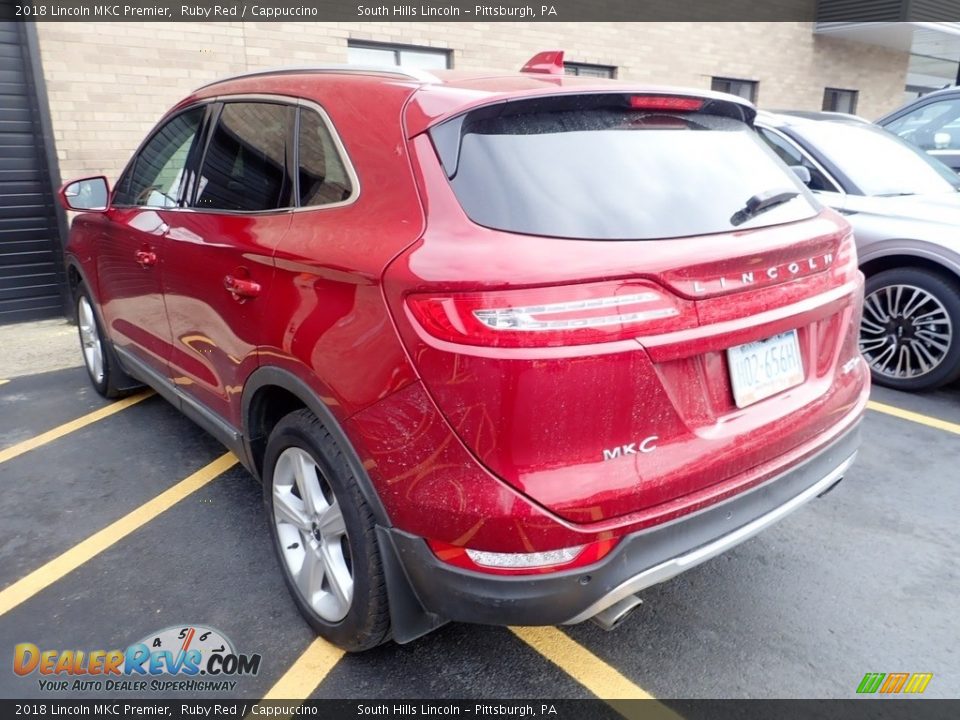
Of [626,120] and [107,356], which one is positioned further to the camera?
[107,356]

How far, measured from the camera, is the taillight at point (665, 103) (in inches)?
84.0

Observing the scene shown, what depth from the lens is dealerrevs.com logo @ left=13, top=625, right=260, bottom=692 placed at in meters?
2.27

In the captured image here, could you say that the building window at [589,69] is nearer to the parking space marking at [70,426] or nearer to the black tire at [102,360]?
the black tire at [102,360]

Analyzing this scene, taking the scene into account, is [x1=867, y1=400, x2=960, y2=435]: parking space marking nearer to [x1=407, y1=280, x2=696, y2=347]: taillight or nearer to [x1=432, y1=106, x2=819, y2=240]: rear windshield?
[x1=432, y1=106, x2=819, y2=240]: rear windshield

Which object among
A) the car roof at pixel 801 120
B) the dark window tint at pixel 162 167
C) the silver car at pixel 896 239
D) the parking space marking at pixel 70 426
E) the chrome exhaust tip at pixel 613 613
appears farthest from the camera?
the car roof at pixel 801 120

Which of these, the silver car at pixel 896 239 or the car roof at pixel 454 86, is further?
the silver car at pixel 896 239

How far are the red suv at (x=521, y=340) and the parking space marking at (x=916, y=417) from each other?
222 cm

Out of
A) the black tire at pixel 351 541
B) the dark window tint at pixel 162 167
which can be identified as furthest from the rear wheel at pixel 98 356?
the black tire at pixel 351 541

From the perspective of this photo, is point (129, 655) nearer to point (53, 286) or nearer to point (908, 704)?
point (908, 704)

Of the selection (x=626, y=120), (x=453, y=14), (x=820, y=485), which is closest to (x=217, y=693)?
(x=820, y=485)

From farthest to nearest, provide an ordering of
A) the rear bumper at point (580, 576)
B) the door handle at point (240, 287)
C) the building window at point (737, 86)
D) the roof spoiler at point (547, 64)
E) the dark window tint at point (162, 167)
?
the building window at point (737, 86), the dark window tint at point (162, 167), the roof spoiler at point (547, 64), the door handle at point (240, 287), the rear bumper at point (580, 576)

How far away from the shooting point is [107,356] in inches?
172

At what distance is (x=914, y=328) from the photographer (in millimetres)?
4617

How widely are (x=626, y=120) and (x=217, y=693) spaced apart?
7.14 ft
